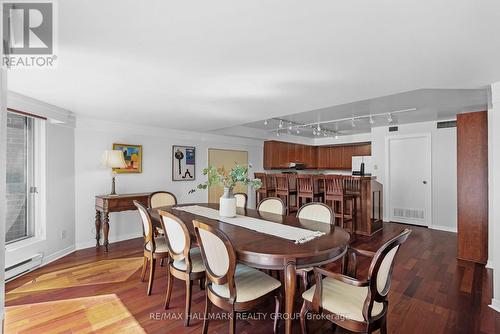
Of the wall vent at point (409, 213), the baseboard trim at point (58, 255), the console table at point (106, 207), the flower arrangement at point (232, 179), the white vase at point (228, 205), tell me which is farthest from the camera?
the wall vent at point (409, 213)

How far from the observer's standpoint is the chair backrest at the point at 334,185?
14.3ft

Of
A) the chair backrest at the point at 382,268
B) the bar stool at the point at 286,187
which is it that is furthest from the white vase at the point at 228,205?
the bar stool at the point at 286,187

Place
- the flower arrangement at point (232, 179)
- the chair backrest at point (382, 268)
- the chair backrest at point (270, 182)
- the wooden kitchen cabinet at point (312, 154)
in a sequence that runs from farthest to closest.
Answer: the wooden kitchen cabinet at point (312, 154) → the chair backrest at point (270, 182) → the flower arrangement at point (232, 179) → the chair backrest at point (382, 268)

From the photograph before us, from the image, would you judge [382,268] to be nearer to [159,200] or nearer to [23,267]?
[159,200]

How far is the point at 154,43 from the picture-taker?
5.27 ft

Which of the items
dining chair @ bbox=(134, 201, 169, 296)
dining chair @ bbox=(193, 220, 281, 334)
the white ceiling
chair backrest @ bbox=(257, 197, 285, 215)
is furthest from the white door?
dining chair @ bbox=(134, 201, 169, 296)

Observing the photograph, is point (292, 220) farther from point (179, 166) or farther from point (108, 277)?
point (179, 166)

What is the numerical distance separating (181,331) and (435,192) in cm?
536

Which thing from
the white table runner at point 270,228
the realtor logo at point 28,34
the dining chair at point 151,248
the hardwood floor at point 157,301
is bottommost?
the hardwood floor at point 157,301

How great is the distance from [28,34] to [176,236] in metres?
1.72

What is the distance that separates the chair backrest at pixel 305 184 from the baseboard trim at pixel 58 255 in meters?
3.97

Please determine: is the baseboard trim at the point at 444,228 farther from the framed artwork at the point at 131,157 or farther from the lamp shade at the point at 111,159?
the lamp shade at the point at 111,159

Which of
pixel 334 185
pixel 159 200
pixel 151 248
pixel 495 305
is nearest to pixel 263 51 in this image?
pixel 151 248

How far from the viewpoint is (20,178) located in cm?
314
